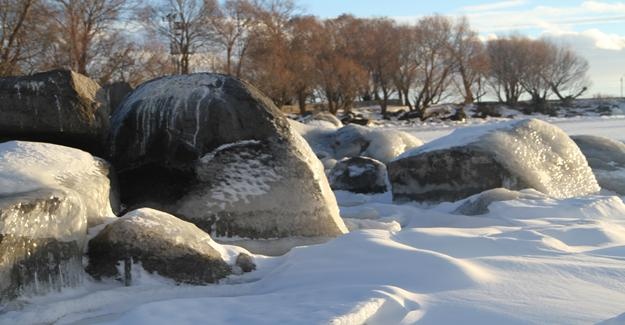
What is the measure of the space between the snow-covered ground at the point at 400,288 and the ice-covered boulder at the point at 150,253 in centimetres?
10

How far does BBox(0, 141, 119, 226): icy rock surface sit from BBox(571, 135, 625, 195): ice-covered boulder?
747cm

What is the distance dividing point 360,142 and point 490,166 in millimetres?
6850

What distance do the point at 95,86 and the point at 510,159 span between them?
519cm

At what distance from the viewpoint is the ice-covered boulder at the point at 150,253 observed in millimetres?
4762

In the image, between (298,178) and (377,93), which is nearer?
(298,178)

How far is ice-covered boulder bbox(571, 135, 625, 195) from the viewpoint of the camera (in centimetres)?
1066

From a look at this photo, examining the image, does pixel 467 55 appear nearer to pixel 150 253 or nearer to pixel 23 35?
pixel 23 35

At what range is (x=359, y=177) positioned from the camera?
11.2 meters

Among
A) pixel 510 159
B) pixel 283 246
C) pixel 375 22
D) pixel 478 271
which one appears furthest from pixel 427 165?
pixel 375 22

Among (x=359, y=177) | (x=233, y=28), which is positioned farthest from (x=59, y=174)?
(x=233, y=28)

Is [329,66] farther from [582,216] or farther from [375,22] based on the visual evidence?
[582,216]

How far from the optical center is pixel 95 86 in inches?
277

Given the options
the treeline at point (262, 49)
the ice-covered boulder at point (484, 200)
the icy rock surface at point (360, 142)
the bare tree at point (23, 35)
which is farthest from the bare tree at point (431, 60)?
the ice-covered boulder at point (484, 200)

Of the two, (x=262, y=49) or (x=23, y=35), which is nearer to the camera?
(x=23, y=35)
